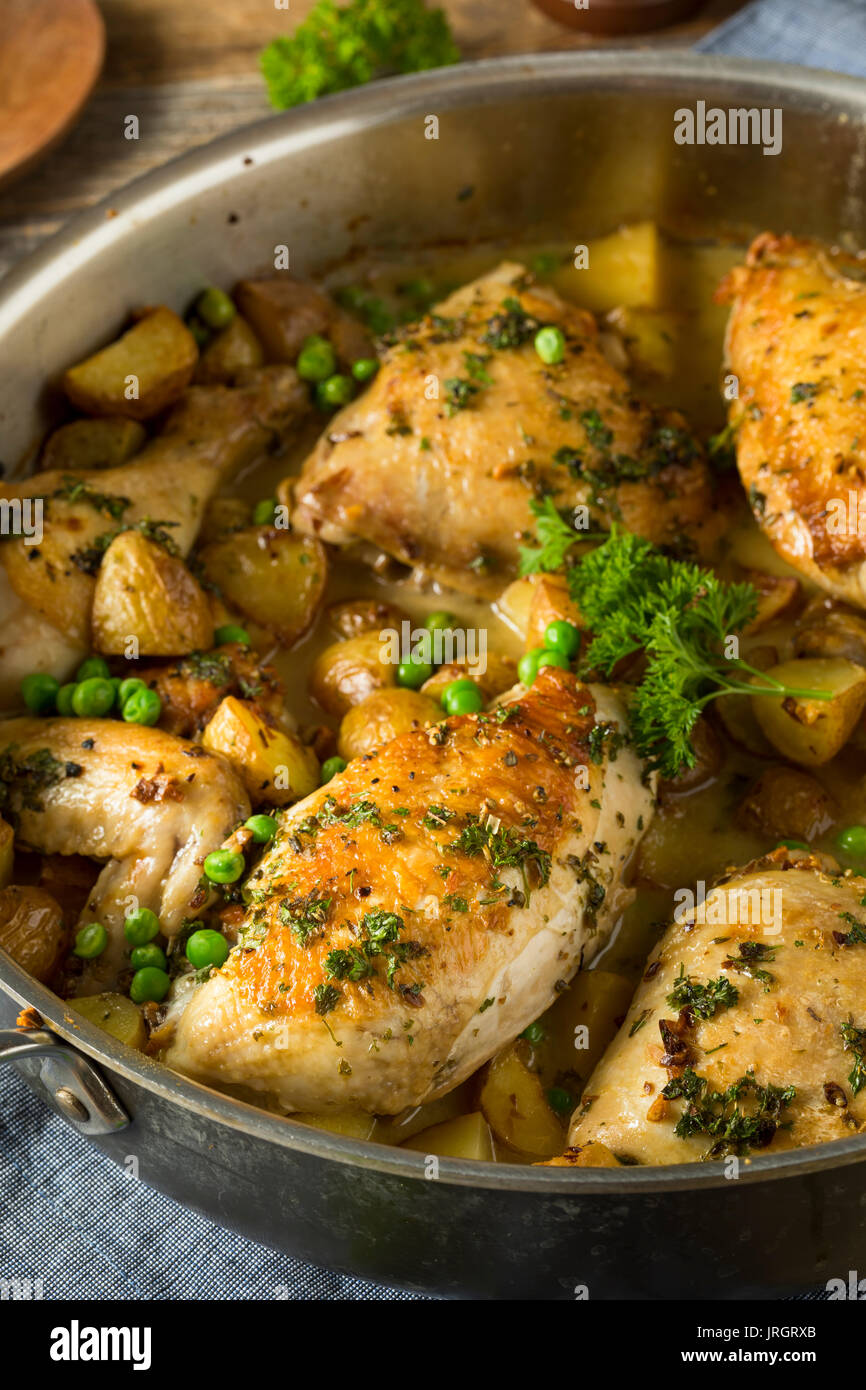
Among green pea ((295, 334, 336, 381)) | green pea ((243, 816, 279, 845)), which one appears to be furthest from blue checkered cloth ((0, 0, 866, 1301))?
green pea ((295, 334, 336, 381))

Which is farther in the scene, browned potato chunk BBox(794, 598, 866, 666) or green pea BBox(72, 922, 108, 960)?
browned potato chunk BBox(794, 598, 866, 666)

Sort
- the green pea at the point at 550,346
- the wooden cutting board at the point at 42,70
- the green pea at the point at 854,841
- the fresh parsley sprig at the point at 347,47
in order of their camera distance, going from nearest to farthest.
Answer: the green pea at the point at 854,841, the green pea at the point at 550,346, the fresh parsley sprig at the point at 347,47, the wooden cutting board at the point at 42,70

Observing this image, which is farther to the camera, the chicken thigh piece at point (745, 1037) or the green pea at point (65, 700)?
the green pea at point (65, 700)

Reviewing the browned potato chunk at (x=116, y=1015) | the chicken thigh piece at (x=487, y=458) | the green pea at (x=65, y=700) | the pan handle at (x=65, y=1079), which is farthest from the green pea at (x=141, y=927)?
the chicken thigh piece at (x=487, y=458)

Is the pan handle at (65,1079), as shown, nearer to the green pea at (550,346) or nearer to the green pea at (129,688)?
the green pea at (129,688)

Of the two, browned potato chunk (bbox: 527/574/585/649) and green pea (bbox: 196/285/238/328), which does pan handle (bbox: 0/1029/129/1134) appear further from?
green pea (bbox: 196/285/238/328)
